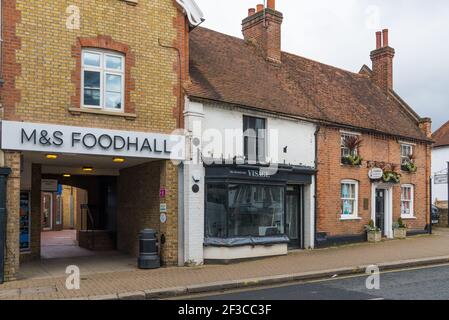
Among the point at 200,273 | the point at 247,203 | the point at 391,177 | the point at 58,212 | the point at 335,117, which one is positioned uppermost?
the point at 335,117

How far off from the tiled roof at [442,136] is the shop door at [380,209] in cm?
1819

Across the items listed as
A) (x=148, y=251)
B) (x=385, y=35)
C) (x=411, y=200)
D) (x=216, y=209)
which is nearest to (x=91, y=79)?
(x=148, y=251)

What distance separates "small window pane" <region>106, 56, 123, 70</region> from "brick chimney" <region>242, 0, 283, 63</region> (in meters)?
8.24

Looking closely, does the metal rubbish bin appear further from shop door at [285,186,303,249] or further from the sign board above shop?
shop door at [285,186,303,249]

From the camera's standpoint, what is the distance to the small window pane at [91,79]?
1287 centimetres

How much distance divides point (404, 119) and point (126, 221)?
576 inches

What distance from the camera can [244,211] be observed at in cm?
1508

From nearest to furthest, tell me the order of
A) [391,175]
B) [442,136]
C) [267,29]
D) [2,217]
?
[2,217], [267,29], [391,175], [442,136]

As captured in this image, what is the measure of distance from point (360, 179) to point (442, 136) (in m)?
21.8

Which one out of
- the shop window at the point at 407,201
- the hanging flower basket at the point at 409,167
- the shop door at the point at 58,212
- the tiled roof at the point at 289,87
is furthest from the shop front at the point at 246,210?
the shop door at the point at 58,212

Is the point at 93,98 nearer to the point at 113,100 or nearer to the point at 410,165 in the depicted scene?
the point at 113,100

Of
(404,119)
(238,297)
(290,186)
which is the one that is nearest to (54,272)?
(238,297)

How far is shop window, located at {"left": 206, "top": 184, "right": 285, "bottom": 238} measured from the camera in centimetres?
1454

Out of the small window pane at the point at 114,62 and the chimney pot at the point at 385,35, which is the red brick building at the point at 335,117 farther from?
the small window pane at the point at 114,62
